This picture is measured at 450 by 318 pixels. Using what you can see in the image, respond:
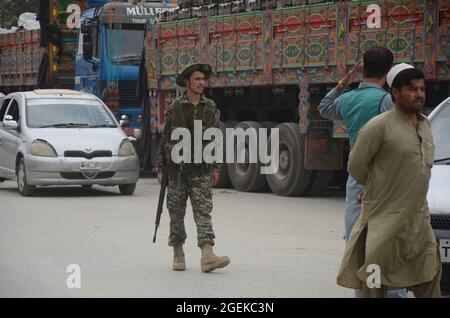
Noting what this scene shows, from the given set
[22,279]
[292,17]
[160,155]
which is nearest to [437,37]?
[292,17]

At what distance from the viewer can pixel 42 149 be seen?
17.7 m

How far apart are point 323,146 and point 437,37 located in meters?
3.31

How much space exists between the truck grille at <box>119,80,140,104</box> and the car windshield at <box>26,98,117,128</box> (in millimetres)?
3678

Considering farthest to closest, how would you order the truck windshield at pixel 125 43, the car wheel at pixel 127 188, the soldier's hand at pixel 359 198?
the truck windshield at pixel 125 43 < the car wheel at pixel 127 188 < the soldier's hand at pixel 359 198

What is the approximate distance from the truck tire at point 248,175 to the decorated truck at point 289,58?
16 millimetres

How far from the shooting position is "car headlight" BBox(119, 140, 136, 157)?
1822cm

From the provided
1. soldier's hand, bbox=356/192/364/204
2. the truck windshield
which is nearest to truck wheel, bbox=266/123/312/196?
the truck windshield

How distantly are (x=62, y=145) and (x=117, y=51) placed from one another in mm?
6048

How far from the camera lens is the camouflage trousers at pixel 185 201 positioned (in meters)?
10.1

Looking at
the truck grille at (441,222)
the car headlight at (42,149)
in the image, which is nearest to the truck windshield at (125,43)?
the car headlight at (42,149)

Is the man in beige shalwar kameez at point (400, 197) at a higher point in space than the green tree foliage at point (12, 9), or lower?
higher

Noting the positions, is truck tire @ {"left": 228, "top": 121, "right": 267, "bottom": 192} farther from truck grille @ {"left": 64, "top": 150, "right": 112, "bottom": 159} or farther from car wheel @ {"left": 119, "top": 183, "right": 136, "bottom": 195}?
truck grille @ {"left": 64, "top": 150, "right": 112, "bottom": 159}

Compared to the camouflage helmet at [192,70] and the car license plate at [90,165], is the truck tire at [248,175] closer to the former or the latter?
the car license plate at [90,165]
